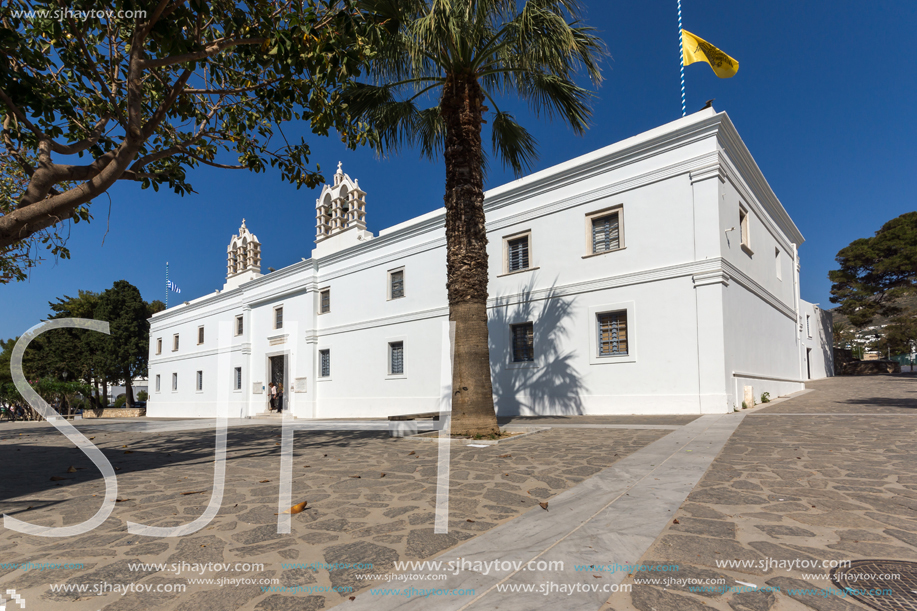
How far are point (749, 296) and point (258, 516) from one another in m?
14.9

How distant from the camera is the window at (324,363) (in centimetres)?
2322

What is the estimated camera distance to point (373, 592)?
8.09ft

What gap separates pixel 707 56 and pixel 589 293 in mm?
7322

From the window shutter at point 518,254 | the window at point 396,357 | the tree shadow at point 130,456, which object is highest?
the window shutter at point 518,254

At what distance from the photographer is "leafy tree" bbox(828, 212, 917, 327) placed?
1291 inches

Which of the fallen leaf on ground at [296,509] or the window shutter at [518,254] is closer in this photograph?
the fallen leaf on ground at [296,509]

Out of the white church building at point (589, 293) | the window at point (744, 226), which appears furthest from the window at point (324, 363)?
the window at point (744, 226)

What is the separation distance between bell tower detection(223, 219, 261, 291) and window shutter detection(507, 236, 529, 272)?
62.9 feet

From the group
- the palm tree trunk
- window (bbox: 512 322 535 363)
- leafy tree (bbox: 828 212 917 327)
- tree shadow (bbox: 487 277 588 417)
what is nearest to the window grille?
tree shadow (bbox: 487 277 588 417)

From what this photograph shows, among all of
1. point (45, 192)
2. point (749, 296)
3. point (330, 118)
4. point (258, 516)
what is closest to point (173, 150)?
point (45, 192)

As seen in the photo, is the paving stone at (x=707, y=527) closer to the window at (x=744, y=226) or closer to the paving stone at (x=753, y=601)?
the paving stone at (x=753, y=601)

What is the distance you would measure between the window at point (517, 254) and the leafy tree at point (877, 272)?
3154cm

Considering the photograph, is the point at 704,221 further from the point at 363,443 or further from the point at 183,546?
the point at 183,546

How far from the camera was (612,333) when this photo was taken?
1395 cm
